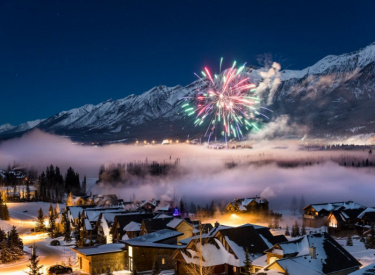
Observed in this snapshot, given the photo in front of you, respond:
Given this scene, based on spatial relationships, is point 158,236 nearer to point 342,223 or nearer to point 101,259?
point 101,259

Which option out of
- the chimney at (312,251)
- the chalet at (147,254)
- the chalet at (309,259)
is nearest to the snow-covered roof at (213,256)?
the chalet at (309,259)

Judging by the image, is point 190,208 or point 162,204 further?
point 190,208

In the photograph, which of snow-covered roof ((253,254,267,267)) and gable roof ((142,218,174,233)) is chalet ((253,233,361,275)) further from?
gable roof ((142,218,174,233))

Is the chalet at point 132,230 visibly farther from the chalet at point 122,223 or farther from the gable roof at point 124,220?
the gable roof at point 124,220

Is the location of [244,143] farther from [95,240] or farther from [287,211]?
[95,240]

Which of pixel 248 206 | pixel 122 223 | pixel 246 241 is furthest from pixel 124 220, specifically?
pixel 248 206

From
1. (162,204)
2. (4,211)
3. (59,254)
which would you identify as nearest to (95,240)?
(59,254)

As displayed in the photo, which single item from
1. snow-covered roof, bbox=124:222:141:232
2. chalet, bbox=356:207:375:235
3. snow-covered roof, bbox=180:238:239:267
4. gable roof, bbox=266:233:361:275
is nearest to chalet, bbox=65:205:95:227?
snow-covered roof, bbox=124:222:141:232
